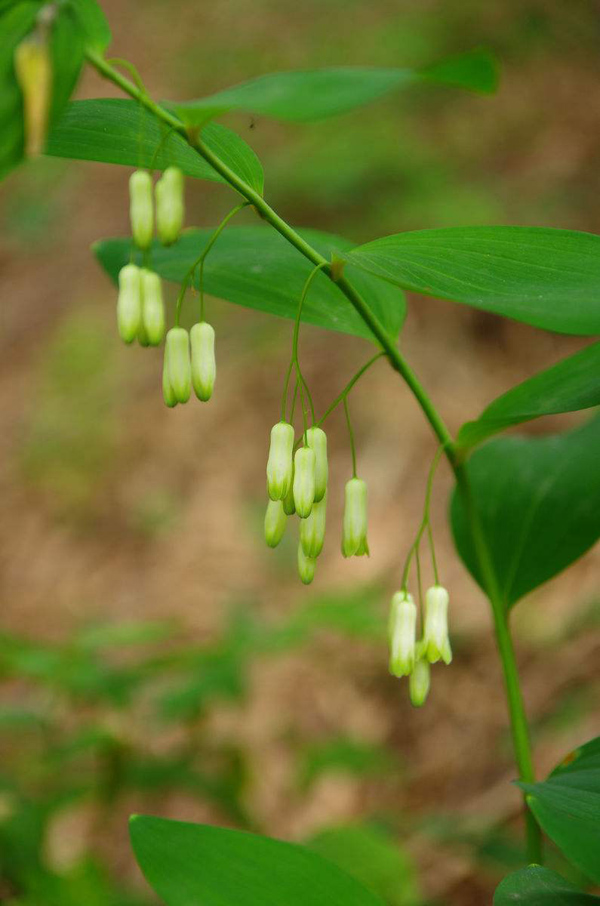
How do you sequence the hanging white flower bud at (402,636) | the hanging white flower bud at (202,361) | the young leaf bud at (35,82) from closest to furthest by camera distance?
1. the young leaf bud at (35,82)
2. the hanging white flower bud at (202,361)
3. the hanging white flower bud at (402,636)

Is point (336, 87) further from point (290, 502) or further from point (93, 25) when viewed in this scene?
point (290, 502)

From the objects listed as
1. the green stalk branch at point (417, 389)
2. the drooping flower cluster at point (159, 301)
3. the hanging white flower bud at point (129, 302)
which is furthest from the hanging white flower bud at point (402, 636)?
the hanging white flower bud at point (129, 302)

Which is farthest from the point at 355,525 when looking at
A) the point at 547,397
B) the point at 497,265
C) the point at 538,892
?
the point at 538,892

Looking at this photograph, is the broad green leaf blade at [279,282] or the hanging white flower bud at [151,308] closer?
the hanging white flower bud at [151,308]

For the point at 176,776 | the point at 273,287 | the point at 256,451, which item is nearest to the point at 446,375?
the point at 256,451

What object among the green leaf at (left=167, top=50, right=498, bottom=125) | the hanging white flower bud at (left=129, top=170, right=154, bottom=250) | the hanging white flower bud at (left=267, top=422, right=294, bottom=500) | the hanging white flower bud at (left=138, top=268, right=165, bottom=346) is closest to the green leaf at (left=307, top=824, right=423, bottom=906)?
the hanging white flower bud at (left=267, top=422, right=294, bottom=500)

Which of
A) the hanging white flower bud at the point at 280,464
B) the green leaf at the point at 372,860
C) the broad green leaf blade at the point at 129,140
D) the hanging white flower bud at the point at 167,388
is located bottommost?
the green leaf at the point at 372,860

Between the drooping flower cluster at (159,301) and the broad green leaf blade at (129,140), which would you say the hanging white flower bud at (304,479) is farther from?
the broad green leaf blade at (129,140)
